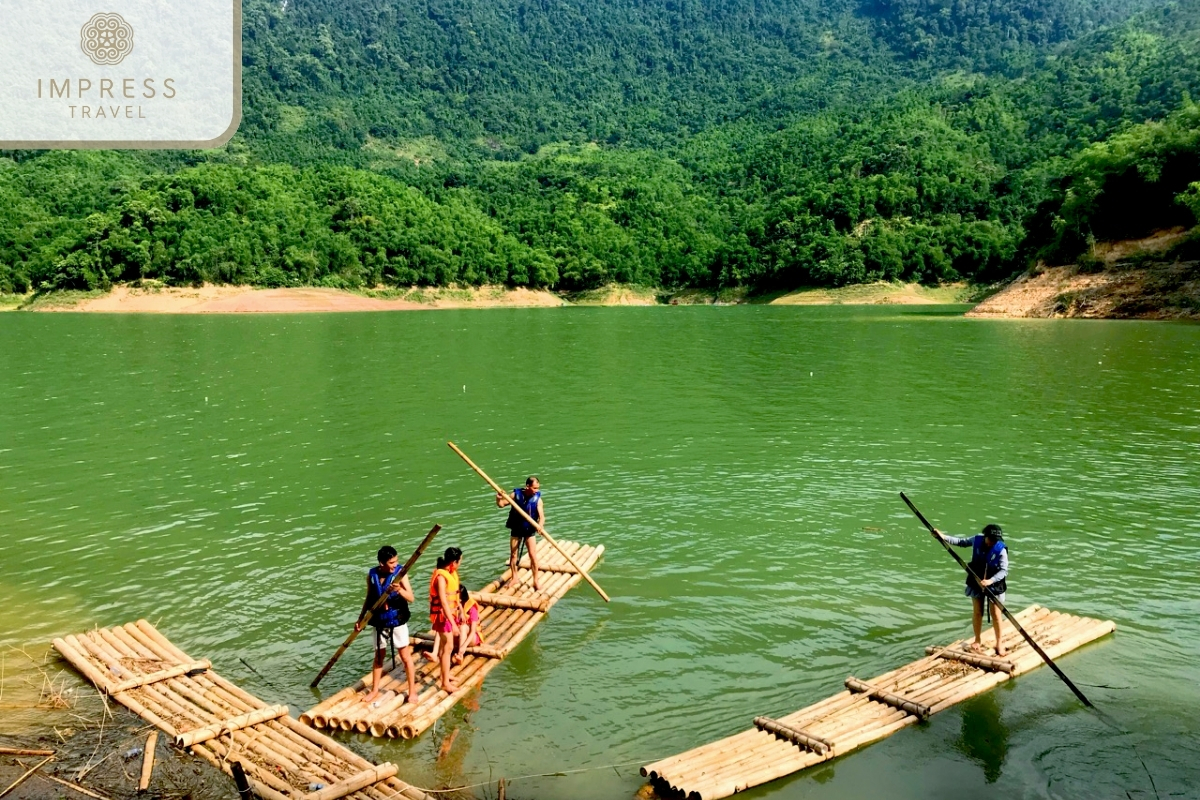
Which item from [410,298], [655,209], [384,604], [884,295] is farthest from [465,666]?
[655,209]

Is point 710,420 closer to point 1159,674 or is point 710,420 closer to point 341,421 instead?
point 341,421

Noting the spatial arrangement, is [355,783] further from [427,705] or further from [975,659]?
[975,659]

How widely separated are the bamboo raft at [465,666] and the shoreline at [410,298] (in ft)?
313

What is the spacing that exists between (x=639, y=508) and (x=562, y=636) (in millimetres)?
6538

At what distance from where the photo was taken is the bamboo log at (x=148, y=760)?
8.25 m

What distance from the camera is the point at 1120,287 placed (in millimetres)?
65688

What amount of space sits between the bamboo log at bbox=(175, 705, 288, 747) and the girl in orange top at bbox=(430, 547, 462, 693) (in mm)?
1860

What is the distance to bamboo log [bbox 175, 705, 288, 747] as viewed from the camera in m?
8.85

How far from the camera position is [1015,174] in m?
139

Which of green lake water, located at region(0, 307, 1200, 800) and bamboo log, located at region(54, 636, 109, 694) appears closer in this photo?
green lake water, located at region(0, 307, 1200, 800)

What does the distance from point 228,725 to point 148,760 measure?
2.49ft

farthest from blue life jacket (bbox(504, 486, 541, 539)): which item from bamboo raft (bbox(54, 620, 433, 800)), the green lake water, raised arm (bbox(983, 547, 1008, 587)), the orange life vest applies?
raised arm (bbox(983, 547, 1008, 587))

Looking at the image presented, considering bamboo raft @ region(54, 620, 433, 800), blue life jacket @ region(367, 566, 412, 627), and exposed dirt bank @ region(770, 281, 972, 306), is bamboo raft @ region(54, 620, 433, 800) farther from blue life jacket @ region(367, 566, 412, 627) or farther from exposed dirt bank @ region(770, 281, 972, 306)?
exposed dirt bank @ region(770, 281, 972, 306)

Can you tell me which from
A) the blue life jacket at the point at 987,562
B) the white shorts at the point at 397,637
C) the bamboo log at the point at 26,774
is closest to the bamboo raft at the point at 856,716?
the blue life jacket at the point at 987,562
